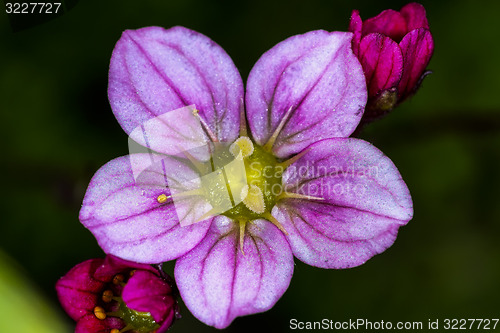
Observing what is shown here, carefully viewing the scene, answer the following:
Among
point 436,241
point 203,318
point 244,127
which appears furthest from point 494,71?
point 203,318

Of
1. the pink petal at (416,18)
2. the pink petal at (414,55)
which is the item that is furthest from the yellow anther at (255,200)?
the pink petal at (416,18)

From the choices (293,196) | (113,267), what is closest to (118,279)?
(113,267)

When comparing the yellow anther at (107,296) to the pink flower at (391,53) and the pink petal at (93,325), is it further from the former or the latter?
the pink flower at (391,53)

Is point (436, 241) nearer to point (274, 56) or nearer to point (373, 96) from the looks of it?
point (373, 96)

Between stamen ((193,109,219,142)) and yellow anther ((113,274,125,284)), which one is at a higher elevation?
stamen ((193,109,219,142))

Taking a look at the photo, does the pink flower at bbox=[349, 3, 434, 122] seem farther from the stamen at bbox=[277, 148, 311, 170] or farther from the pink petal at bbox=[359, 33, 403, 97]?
the stamen at bbox=[277, 148, 311, 170]

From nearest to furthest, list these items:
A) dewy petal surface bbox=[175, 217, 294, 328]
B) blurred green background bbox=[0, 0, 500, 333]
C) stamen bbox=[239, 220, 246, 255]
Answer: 1. dewy petal surface bbox=[175, 217, 294, 328]
2. stamen bbox=[239, 220, 246, 255]
3. blurred green background bbox=[0, 0, 500, 333]

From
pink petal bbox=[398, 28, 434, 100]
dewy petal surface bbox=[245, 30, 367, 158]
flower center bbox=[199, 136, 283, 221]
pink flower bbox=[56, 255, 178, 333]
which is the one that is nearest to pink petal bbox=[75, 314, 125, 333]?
pink flower bbox=[56, 255, 178, 333]
